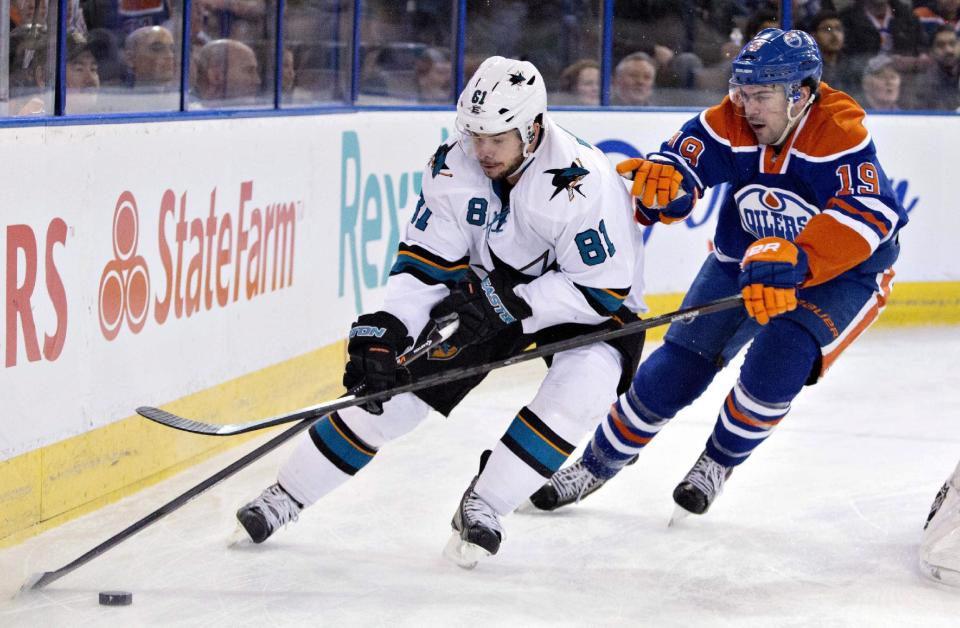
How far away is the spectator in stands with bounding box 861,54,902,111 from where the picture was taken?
6.14 metres

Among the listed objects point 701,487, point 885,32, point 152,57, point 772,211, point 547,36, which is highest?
point 885,32

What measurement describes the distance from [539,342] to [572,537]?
46 centimetres

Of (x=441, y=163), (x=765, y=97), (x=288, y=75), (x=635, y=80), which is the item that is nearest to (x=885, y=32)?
(x=635, y=80)

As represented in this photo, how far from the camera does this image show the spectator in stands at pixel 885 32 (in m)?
6.12

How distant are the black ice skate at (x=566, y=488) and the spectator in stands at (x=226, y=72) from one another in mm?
1391

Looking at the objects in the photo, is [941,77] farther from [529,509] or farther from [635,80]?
[529,509]

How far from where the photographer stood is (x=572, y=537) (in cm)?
325

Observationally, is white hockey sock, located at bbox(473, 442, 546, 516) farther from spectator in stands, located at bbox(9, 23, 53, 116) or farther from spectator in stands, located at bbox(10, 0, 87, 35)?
spectator in stands, located at bbox(10, 0, 87, 35)

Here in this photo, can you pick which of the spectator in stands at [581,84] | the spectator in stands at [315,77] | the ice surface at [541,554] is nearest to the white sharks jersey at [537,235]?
the ice surface at [541,554]

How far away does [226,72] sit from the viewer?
4051mm

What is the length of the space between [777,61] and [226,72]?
64.2 inches

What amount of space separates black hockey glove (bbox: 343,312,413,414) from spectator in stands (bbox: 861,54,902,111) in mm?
3816

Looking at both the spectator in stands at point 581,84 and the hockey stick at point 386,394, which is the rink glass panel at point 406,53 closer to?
the spectator in stands at point 581,84

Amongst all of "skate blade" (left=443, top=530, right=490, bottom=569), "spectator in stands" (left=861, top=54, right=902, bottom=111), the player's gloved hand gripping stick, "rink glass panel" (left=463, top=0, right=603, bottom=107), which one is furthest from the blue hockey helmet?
"spectator in stands" (left=861, top=54, right=902, bottom=111)
